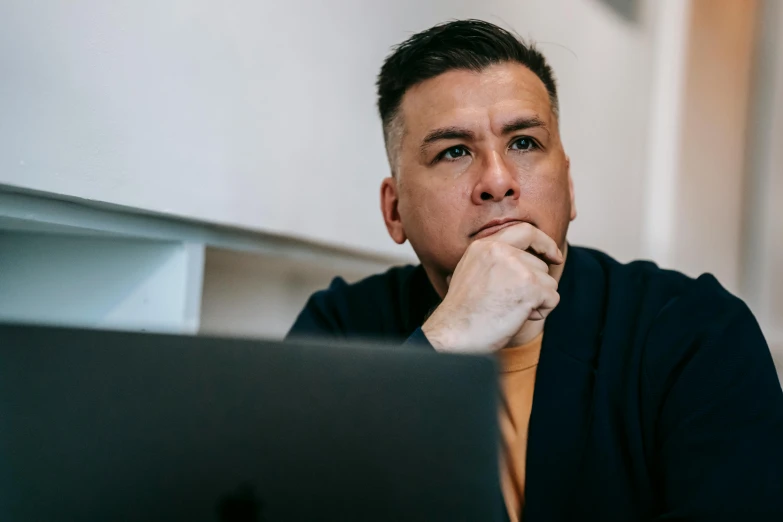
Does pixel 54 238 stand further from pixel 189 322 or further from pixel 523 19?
pixel 523 19

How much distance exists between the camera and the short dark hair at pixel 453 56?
3.76ft

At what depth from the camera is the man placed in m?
0.84

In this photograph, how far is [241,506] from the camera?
41 centimetres

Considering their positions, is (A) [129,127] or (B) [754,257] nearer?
(A) [129,127]

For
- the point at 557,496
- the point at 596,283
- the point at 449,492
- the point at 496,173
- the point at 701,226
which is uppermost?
the point at 701,226

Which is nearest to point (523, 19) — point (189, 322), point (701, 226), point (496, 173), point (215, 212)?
point (496, 173)

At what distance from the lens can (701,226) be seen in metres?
2.69

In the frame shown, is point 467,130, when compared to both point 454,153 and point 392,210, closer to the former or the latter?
point 454,153

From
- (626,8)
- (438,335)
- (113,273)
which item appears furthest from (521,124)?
(626,8)

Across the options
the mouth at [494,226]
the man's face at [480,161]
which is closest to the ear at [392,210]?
the man's face at [480,161]

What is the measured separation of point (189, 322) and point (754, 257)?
239 centimetres

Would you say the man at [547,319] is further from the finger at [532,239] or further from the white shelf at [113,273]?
the white shelf at [113,273]

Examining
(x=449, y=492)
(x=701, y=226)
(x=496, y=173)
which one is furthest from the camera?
(x=701, y=226)

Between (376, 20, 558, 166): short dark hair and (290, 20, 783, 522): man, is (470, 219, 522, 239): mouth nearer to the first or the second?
(290, 20, 783, 522): man
